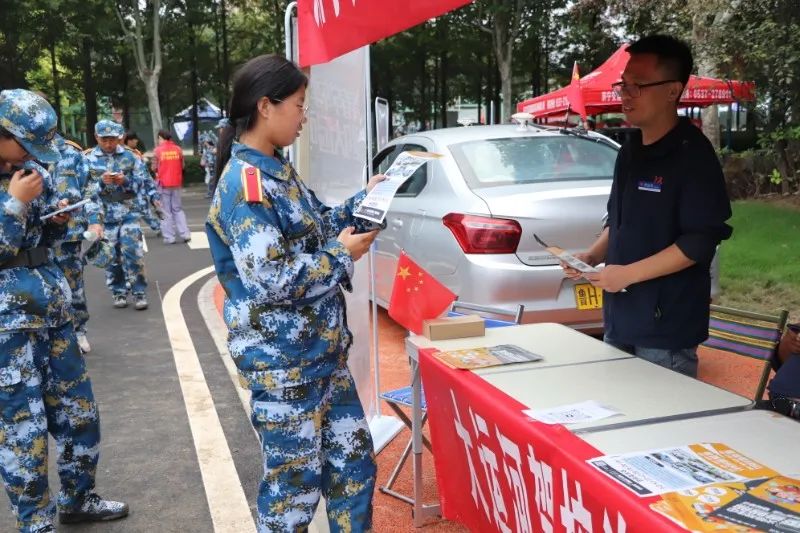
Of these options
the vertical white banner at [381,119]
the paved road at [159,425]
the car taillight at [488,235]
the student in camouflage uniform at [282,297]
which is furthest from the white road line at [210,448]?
the vertical white banner at [381,119]

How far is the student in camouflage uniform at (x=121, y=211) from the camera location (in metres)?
7.60

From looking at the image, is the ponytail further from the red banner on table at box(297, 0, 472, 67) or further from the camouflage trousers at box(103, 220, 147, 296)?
the camouflage trousers at box(103, 220, 147, 296)

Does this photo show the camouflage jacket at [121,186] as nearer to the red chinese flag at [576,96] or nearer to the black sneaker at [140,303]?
the black sneaker at [140,303]

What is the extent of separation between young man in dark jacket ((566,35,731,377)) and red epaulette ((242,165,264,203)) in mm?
1118

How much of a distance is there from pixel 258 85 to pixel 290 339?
0.76 m

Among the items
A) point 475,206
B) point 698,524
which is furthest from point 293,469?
point 475,206

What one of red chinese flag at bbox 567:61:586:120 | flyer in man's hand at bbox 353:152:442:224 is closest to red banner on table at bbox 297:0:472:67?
flyer in man's hand at bbox 353:152:442:224

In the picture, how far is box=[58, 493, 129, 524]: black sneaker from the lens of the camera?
3.30 m

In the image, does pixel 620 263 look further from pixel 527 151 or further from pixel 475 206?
pixel 527 151

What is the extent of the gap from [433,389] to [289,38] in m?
1.82

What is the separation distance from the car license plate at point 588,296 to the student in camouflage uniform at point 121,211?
495 cm

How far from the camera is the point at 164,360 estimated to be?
591 centimetres

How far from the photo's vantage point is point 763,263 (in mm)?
8039

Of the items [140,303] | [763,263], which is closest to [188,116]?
[140,303]
